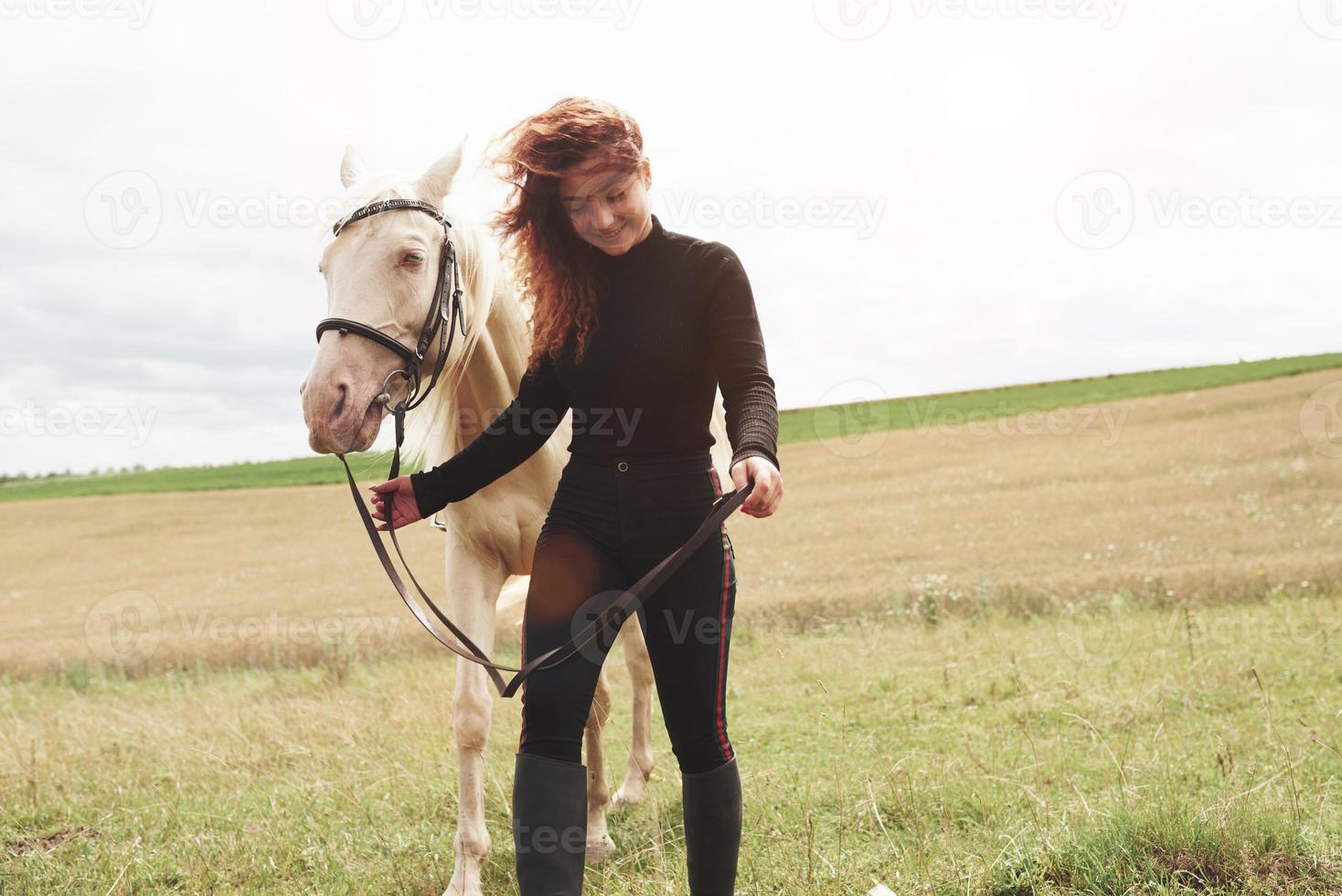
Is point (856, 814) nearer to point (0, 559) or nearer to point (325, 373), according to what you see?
point (325, 373)

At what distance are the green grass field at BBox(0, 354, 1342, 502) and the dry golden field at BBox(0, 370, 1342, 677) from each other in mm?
6821

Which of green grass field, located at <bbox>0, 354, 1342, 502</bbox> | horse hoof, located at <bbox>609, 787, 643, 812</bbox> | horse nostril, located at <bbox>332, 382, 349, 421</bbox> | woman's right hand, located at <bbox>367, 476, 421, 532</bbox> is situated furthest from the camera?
green grass field, located at <bbox>0, 354, 1342, 502</bbox>

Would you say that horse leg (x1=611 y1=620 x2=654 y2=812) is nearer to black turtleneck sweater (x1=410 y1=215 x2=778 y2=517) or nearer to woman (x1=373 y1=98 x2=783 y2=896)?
woman (x1=373 y1=98 x2=783 y2=896)

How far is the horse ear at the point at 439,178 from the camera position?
3.20 m

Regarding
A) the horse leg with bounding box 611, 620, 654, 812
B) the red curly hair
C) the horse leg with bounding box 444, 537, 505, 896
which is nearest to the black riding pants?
the red curly hair

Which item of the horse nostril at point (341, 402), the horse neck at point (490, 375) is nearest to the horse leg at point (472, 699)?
the horse neck at point (490, 375)

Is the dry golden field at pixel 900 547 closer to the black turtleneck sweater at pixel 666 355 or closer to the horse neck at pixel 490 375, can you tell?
the horse neck at pixel 490 375

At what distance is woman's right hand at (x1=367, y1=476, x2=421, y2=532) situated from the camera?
288 cm

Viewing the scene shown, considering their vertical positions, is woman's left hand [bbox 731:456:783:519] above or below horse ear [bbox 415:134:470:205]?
below

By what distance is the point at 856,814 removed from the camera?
364cm

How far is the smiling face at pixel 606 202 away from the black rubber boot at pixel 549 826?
1409 millimetres

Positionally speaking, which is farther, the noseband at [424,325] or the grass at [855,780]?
the grass at [855,780]

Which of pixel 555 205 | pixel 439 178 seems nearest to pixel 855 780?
pixel 555 205

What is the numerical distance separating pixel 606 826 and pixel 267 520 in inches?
915
